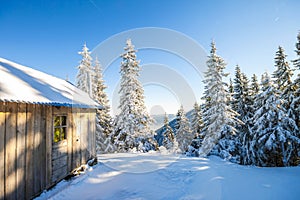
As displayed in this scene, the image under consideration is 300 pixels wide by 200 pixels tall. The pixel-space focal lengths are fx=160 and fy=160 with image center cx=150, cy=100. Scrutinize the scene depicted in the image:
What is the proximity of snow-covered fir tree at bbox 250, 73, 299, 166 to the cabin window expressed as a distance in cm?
1416

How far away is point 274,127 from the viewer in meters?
12.7

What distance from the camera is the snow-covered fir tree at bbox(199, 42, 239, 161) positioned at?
518 inches

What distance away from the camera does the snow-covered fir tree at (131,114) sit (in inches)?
575

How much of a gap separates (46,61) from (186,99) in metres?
14.5

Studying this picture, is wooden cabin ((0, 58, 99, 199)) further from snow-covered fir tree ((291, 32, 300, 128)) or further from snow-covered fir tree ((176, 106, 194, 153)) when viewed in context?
snow-covered fir tree ((176, 106, 194, 153))

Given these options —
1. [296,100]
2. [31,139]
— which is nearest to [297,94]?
[296,100]

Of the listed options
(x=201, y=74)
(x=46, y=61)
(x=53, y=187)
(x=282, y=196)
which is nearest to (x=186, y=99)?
(x=201, y=74)

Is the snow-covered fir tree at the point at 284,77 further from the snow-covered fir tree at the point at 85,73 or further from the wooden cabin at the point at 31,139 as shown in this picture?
the snow-covered fir tree at the point at 85,73

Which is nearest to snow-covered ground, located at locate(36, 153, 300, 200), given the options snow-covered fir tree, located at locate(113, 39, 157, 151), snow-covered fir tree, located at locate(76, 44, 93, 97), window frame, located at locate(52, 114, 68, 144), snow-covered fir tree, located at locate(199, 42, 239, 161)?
window frame, located at locate(52, 114, 68, 144)

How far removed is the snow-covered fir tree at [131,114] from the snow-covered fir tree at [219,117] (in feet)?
17.4

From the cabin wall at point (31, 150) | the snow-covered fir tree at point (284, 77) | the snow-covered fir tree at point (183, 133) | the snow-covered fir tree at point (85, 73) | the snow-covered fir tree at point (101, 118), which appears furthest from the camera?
the snow-covered fir tree at point (183, 133)

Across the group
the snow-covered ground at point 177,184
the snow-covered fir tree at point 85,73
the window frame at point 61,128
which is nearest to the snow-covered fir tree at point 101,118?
the snow-covered fir tree at point 85,73

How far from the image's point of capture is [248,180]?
5.34 m

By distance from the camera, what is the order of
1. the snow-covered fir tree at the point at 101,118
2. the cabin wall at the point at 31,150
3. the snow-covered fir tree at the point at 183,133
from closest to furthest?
the cabin wall at the point at 31,150
the snow-covered fir tree at the point at 101,118
the snow-covered fir tree at the point at 183,133
